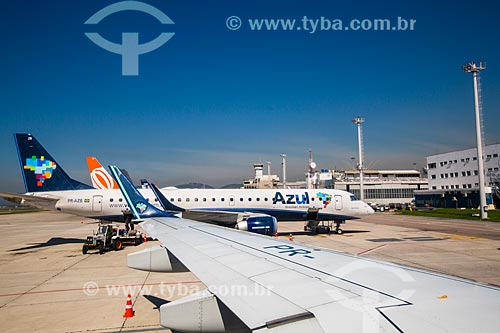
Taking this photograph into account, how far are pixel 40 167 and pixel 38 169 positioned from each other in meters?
0.19

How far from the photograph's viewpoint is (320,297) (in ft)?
8.95

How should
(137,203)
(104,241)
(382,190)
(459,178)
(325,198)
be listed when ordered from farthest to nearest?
(382,190) < (459,178) < (325,198) < (104,241) < (137,203)

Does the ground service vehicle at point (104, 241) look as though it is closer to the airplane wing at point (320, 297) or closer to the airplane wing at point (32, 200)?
the airplane wing at point (32, 200)

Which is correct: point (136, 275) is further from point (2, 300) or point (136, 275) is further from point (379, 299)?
point (379, 299)

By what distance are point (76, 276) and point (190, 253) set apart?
9408 mm

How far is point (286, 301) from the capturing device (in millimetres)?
2746

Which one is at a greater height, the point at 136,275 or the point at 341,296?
the point at 341,296

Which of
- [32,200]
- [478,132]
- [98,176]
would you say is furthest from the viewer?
[98,176]

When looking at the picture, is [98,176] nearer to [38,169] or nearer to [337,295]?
[38,169]

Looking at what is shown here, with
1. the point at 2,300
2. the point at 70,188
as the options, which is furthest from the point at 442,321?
the point at 70,188

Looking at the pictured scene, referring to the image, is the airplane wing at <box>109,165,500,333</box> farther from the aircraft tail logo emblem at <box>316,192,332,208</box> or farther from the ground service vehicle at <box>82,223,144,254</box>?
the aircraft tail logo emblem at <box>316,192,332,208</box>

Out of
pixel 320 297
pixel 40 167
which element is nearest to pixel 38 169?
pixel 40 167

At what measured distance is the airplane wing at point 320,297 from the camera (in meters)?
2.17

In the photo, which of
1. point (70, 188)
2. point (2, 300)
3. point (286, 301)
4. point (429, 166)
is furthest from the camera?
point (429, 166)
